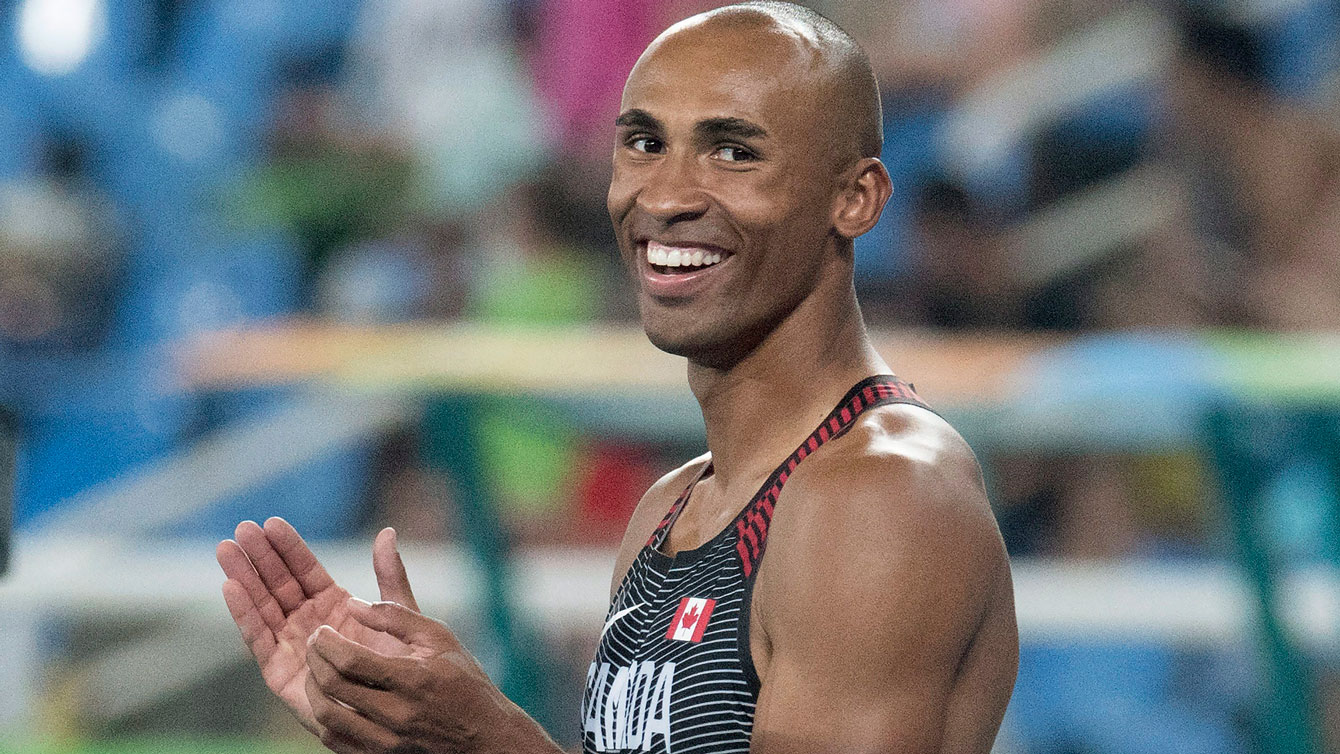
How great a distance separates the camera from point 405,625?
206 cm

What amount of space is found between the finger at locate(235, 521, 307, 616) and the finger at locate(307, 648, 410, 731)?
0.45m

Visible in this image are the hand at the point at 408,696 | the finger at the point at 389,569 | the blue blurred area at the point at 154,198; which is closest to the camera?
the hand at the point at 408,696

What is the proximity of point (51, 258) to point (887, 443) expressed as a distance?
246 inches

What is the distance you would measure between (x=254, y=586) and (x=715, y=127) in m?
0.94

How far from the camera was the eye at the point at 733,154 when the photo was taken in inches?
85.5

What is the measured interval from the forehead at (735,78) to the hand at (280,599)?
815mm

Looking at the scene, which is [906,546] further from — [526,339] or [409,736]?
[526,339]

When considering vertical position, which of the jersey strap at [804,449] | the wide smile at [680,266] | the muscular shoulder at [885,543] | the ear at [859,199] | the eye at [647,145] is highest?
the eye at [647,145]

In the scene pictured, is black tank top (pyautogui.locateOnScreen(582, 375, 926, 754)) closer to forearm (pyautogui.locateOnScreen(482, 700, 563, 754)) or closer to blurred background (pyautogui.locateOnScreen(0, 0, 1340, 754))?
forearm (pyautogui.locateOnScreen(482, 700, 563, 754))

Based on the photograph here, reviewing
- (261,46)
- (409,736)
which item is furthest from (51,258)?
(409,736)

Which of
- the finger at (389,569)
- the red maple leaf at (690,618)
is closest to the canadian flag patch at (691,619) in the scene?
the red maple leaf at (690,618)

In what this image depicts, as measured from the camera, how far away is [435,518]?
585 cm

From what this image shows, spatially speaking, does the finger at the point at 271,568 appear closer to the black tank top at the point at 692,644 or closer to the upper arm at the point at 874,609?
the black tank top at the point at 692,644

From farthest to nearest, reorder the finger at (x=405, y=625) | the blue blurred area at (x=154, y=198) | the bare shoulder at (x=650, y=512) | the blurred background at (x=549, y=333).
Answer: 1. the blue blurred area at (x=154, y=198)
2. the blurred background at (x=549, y=333)
3. the bare shoulder at (x=650, y=512)
4. the finger at (x=405, y=625)
